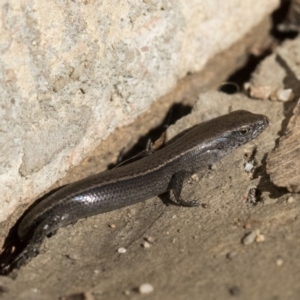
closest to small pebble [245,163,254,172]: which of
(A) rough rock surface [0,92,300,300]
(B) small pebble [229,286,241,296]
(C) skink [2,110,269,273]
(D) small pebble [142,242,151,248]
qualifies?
(A) rough rock surface [0,92,300,300]

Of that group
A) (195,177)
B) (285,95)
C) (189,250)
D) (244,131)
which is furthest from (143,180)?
(285,95)

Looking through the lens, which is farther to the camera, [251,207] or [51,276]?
[251,207]

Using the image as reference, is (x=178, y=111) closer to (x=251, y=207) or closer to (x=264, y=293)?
(x=251, y=207)

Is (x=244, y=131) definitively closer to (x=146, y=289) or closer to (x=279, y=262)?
(x=279, y=262)

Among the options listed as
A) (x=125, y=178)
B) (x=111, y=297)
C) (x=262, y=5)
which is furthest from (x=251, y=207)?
(x=262, y=5)

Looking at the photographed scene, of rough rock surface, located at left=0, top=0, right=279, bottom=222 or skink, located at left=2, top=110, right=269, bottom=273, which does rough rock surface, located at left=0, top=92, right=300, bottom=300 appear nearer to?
skink, located at left=2, top=110, right=269, bottom=273

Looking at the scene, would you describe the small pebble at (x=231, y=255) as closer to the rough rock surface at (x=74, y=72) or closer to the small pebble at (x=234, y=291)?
the small pebble at (x=234, y=291)
